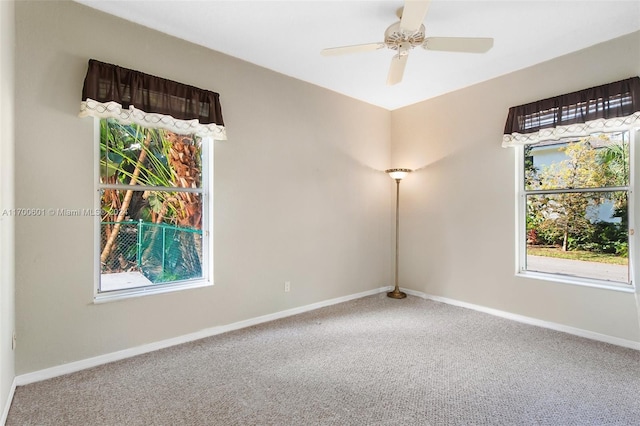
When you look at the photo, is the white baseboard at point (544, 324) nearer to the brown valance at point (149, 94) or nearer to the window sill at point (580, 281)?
the window sill at point (580, 281)

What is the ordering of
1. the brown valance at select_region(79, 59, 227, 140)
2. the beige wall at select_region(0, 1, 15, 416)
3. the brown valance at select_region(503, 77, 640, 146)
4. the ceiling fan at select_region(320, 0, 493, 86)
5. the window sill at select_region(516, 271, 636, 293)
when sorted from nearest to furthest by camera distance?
the beige wall at select_region(0, 1, 15, 416) → the ceiling fan at select_region(320, 0, 493, 86) → the brown valance at select_region(79, 59, 227, 140) → the brown valance at select_region(503, 77, 640, 146) → the window sill at select_region(516, 271, 636, 293)

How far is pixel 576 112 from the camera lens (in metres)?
3.05

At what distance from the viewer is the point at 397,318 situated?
354 cm

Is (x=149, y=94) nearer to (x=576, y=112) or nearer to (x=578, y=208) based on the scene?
(x=576, y=112)

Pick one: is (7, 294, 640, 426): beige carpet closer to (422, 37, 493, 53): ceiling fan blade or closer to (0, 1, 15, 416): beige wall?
(0, 1, 15, 416): beige wall

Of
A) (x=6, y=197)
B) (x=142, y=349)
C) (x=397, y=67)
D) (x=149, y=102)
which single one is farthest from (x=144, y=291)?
(x=397, y=67)

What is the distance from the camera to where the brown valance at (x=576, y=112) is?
9.10 feet

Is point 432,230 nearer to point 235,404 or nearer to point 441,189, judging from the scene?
point 441,189

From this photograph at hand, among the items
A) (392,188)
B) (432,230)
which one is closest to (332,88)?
(392,188)

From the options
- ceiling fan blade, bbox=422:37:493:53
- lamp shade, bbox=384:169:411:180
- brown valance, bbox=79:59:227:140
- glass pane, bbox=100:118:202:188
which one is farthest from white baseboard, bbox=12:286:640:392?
ceiling fan blade, bbox=422:37:493:53

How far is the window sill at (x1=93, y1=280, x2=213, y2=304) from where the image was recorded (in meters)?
2.54

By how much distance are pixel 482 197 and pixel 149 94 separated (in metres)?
3.54

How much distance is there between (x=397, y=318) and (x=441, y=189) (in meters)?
1.73

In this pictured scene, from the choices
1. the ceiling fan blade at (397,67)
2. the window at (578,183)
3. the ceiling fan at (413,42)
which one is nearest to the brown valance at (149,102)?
the ceiling fan at (413,42)
